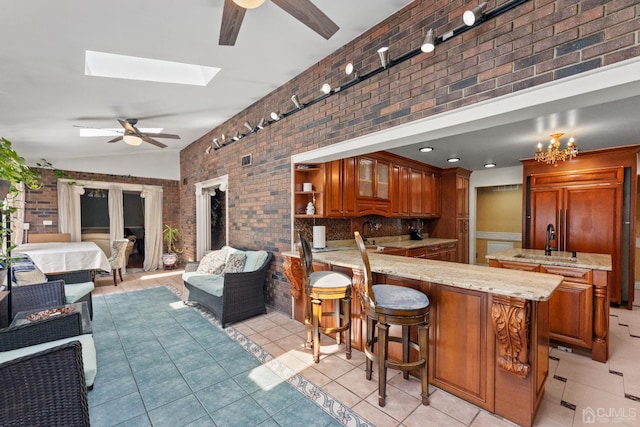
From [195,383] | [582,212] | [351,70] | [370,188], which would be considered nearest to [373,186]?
[370,188]

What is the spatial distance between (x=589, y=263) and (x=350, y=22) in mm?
3228

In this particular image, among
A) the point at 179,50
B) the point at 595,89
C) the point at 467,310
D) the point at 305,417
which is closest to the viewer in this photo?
the point at 595,89

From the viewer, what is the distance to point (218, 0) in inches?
78.2

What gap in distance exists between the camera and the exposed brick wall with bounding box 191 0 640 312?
1.50 metres

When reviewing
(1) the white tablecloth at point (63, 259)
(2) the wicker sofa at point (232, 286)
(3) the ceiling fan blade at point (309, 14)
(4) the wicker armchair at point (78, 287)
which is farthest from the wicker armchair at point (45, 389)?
(1) the white tablecloth at point (63, 259)

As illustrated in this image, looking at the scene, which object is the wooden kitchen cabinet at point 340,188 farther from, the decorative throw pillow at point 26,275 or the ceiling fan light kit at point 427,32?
the decorative throw pillow at point 26,275

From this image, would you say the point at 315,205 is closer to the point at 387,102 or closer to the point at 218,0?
the point at 387,102

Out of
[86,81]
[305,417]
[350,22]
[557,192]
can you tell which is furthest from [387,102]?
[557,192]

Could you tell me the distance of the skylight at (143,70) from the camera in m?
2.69

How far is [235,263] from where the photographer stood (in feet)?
12.3

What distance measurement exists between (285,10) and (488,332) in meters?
2.45

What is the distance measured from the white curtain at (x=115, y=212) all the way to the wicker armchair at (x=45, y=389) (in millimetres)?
6387

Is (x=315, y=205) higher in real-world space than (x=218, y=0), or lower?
lower

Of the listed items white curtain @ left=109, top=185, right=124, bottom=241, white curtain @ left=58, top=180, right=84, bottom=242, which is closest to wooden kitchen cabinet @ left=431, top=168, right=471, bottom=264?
white curtain @ left=109, top=185, right=124, bottom=241
